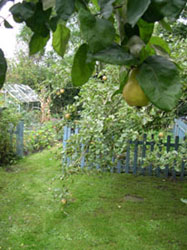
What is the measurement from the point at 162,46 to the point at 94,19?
23 cm

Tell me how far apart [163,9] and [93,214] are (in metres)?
3.22

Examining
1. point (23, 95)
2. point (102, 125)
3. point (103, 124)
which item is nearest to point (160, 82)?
point (102, 125)

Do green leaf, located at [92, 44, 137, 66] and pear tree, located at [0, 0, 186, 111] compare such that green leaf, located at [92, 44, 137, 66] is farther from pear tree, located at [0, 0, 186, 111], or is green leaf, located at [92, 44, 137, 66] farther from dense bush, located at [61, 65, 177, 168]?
dense bush, located at [61, 65, 177, 168]

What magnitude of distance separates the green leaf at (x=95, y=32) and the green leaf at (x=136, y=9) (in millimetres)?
53

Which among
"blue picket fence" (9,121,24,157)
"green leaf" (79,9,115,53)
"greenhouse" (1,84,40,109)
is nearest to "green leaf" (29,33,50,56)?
"green leaf" (79,9,115,53)

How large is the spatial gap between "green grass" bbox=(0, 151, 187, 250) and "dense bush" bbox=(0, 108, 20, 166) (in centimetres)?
73

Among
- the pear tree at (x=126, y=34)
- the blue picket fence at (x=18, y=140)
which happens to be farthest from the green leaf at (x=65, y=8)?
the blue picket fence at (x=18, y=140)

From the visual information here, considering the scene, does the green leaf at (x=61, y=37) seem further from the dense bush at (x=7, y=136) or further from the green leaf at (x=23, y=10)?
the dense bush at (x=7, y=136)

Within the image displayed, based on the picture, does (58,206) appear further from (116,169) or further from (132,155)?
(132,155)

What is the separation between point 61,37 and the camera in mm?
714

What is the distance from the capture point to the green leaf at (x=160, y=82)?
1.31ft

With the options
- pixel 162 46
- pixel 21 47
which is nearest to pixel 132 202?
pixel 162 46

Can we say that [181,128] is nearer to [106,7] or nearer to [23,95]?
[106,7]

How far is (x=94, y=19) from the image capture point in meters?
0.42
